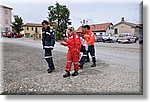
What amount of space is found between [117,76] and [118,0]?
787 millimetres

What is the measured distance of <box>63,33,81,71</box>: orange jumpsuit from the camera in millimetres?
2266

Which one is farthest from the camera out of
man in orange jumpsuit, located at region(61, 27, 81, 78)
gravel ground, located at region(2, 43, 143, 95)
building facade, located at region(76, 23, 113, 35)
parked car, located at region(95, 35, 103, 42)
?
parked car, located at region(95, 35, 103, 42)

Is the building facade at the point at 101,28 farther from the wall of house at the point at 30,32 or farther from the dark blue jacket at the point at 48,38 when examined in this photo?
the wall of house at the point at 30,32

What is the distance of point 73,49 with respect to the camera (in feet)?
7.45

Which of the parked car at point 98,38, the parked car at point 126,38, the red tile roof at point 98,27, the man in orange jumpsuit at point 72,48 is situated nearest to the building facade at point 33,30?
the man in orange jumpsuit at point 72,48

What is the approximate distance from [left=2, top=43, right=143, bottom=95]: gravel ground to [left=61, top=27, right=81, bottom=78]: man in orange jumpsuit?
91 millimetres

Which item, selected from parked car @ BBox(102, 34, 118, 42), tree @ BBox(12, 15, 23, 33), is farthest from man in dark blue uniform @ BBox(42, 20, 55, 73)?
parked car @ BBox(102, 34, 118, 42)

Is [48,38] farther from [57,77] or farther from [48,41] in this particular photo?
[57,77]

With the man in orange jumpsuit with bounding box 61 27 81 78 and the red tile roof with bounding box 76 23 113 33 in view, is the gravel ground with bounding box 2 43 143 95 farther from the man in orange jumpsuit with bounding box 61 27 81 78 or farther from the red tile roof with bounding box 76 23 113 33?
the red tile roof with bounding box 76 23 113 33

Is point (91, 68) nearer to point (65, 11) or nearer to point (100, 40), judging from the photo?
point (100, 40)

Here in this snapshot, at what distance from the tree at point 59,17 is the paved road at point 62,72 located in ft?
0.55

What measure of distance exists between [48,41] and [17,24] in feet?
1.35

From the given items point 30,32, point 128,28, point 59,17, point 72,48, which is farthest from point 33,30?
point 128,28

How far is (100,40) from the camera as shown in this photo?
2557 mm
